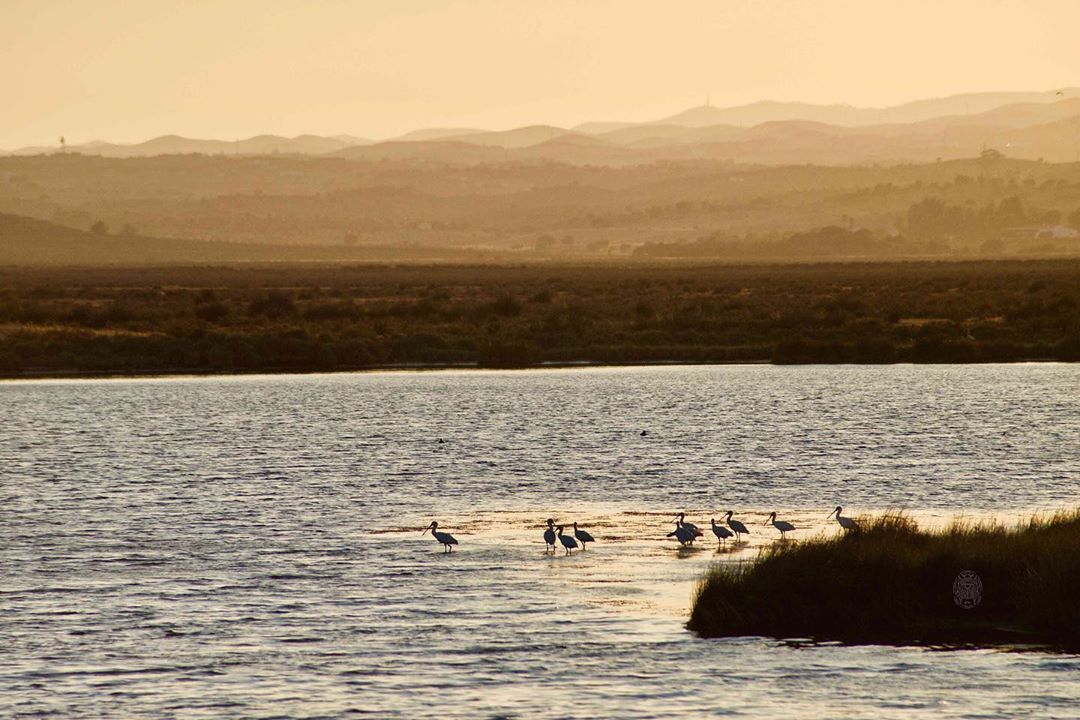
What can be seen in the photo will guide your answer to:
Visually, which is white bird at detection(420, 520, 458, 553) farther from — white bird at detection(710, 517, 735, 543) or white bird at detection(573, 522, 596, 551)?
white bird at detection(710, 517, 735, 543)

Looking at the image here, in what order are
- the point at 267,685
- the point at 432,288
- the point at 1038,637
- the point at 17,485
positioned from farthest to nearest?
1. the point at 432,288
2. the point at 17,485
3. the point at 1038,637
4. the point at 267,685

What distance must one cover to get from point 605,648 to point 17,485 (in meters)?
21.3

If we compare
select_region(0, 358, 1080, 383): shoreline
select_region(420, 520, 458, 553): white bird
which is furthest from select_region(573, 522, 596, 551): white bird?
select_region(0, 358, 1080, 383): shoreline

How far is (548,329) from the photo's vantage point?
89938 mm

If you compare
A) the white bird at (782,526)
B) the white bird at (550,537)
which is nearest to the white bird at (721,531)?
the white bird at (782,526)

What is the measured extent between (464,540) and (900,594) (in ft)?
31.4

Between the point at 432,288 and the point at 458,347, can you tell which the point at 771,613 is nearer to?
the point at 458,347

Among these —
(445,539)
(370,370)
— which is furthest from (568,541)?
(370,370)

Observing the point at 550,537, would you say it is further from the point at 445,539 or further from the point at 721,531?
the point at 721,531

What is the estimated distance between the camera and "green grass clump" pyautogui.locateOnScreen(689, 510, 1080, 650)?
72.7 feet

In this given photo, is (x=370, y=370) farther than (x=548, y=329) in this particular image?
No

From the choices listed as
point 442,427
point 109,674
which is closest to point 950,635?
point 109,674

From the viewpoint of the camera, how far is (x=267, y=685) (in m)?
20.6

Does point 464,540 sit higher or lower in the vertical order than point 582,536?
lower
